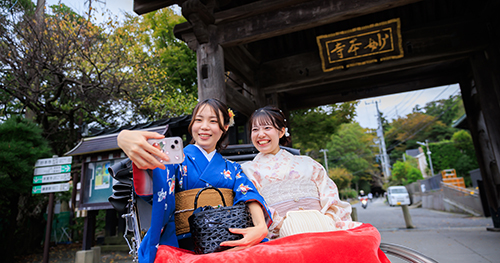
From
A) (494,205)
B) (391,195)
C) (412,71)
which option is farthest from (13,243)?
(391,195)

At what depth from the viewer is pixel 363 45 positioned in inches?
205

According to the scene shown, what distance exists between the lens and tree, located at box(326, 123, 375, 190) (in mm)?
38250

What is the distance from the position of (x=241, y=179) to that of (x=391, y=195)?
22463mm

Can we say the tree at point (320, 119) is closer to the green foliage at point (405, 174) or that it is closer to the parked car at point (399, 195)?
the parked car at point (399, 195)

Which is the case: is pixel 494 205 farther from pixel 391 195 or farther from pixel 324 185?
pixel 391 195

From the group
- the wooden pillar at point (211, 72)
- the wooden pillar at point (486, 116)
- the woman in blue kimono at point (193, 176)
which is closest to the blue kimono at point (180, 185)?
the woman in blue kimono at point (193, 176)

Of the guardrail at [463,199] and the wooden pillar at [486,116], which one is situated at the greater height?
the wooden pillar at [486,116]

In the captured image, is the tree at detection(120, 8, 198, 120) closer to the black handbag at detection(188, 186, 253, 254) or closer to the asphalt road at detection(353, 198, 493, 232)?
the asphalt road at detection(353, 198, 493, 232)

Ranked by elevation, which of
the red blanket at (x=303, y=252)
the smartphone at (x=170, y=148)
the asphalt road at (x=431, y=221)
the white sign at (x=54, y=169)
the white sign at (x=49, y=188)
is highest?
the white sign at (x=54, y=169)

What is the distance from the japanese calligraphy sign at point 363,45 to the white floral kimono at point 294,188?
3.98 metres

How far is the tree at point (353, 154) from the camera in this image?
3825 cm

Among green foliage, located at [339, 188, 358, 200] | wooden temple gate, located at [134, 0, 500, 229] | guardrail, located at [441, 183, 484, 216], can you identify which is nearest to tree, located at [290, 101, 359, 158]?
wooden temple gate, located at [134, 0, 500, 229]

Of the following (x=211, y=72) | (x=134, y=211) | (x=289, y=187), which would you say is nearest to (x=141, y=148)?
(x=134, y=211)

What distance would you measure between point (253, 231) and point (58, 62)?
353 inches
